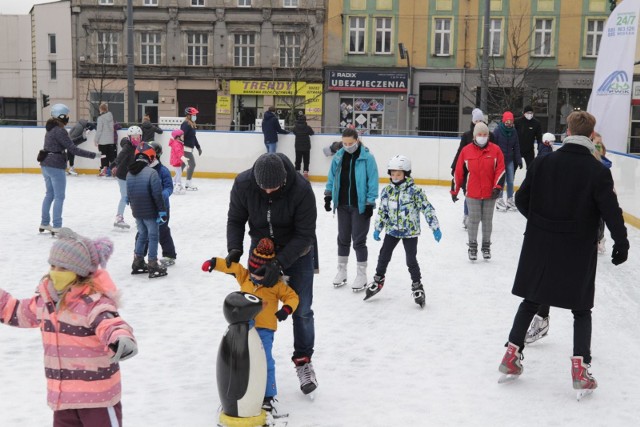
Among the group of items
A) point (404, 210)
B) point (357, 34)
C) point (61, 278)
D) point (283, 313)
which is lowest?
point (283, 313)

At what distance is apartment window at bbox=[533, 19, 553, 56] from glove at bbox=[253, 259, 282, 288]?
33.4m

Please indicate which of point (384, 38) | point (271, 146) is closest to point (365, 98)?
point (384, 38)

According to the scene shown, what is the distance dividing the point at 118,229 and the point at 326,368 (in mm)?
6293

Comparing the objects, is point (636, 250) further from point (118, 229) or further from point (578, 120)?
point (118, 229)

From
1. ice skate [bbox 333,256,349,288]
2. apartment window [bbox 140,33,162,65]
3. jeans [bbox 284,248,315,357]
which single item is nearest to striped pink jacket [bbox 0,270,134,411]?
jeans [bbox 284,248,315,357]

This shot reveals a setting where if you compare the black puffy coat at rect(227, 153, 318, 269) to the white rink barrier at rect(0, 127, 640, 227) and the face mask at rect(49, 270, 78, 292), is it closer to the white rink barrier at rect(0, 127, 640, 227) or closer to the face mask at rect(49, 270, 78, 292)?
the face mask at rect(49, 270, 78, 292)

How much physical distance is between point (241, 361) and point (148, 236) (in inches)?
170

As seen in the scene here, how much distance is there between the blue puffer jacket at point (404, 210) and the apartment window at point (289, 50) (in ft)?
97.9

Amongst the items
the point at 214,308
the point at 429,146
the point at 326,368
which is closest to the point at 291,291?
the point at 326,368

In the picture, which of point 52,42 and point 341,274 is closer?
point 341,274

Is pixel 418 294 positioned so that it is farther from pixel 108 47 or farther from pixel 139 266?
pixel 108 47

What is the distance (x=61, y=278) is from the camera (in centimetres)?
310

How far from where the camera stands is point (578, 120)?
4699 mm

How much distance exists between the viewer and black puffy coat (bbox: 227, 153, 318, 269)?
14.1 feet
